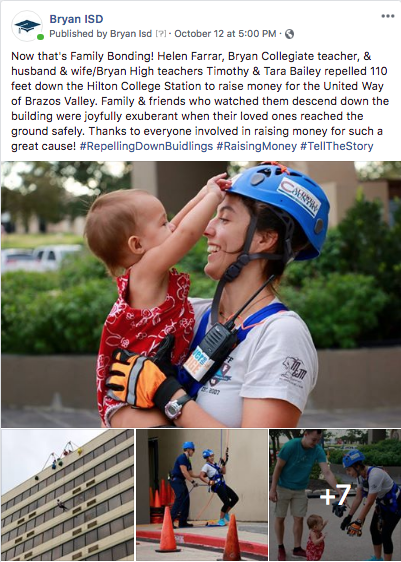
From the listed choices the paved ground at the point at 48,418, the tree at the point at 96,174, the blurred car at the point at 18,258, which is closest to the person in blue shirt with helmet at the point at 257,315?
the paved ground at the point at 48,418

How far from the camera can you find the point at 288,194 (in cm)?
267

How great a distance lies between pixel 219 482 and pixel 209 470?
2.1 inches

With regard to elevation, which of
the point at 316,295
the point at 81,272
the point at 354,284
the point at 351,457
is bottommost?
the point at 351,457

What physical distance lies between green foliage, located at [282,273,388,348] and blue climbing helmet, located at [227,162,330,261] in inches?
198

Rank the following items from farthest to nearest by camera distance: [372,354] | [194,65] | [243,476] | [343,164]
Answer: [343,164] → [372,354] → [194,65] → [243,476]

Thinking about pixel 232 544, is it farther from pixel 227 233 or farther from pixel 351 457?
pixel 227 233

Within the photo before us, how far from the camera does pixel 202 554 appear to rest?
112 inches

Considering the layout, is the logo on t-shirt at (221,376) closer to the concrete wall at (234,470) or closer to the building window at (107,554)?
the concrete wall at (234,470)

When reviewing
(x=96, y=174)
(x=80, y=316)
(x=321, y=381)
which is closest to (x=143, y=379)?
(x=321, y=381)

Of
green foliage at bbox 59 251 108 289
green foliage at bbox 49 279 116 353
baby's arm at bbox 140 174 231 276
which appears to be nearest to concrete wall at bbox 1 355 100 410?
green foliage at bbox 49 279 116 353

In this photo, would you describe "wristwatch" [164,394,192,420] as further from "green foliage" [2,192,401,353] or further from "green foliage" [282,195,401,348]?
"green foliage" [282,195,401,348]

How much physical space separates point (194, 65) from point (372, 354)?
4813 millimetres

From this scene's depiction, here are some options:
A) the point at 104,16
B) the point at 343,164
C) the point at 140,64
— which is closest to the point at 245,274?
the point at 140,64

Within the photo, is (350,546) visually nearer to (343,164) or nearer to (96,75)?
(96,75)
